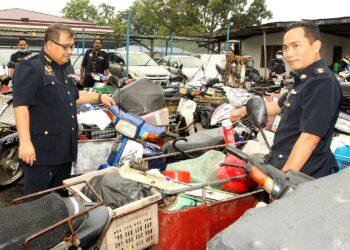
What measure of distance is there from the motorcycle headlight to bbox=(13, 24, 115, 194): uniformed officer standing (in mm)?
520

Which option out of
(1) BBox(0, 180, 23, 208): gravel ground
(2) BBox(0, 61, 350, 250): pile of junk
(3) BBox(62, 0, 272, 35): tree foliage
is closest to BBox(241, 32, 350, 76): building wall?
(3) BBox(62, 0, 272, 35): tree foliage

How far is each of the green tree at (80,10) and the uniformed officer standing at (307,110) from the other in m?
57.0

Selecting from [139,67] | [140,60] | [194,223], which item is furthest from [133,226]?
[140,60]

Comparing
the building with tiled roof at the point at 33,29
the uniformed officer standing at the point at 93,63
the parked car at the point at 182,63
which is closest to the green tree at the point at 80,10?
the building with tiled roof at the point at 33,29

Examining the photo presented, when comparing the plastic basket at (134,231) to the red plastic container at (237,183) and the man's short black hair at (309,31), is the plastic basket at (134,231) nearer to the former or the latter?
the red plastic container at (237,183)

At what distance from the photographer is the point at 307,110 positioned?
2248 mm

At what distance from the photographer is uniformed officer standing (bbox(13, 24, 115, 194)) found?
2820 millimetres

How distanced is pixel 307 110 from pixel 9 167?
3.80 meters

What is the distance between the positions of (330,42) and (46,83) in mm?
19768

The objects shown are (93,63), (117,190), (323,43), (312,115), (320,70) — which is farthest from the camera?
(323,43)

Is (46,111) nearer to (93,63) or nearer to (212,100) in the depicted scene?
(212,100)

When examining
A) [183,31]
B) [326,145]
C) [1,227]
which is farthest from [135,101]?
[183,31]

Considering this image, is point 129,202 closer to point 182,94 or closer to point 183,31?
point 182,94

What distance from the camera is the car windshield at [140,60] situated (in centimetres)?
1505
